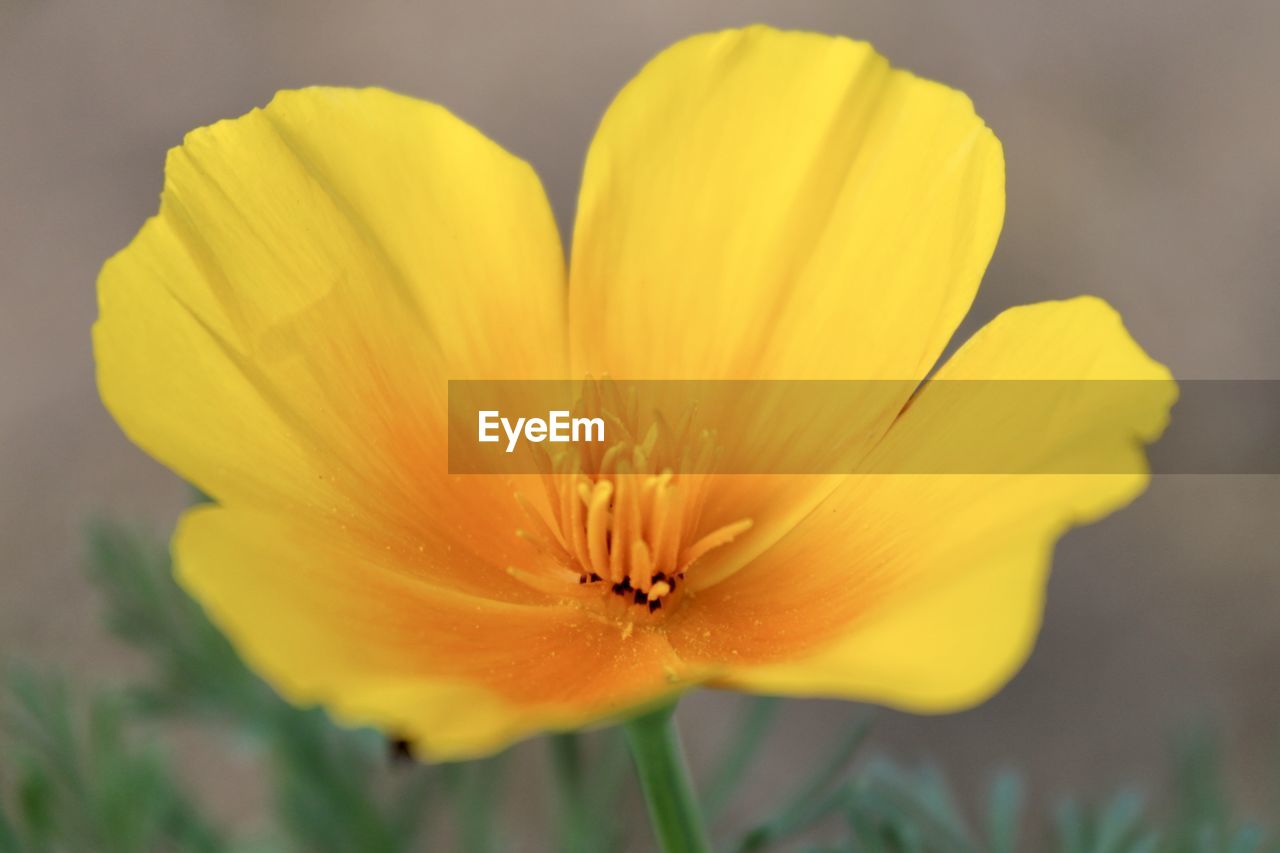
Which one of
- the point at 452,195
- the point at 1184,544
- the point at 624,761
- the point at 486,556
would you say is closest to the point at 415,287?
the point at 452,195

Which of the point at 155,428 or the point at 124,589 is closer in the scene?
the point at 155,428

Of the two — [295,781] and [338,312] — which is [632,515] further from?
[295,781]

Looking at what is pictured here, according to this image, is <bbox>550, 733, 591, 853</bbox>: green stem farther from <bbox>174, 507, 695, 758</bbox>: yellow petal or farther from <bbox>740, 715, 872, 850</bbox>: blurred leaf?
<bbox>174, 507, 695, 758</bbox>: yellow petal

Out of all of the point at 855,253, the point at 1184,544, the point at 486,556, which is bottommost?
the point at 1184,544

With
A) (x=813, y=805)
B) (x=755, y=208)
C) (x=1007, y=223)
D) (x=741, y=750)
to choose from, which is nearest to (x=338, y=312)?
(x=755, y=208)

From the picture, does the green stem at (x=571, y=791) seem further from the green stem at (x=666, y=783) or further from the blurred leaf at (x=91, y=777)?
the green stem at (x=666, y=783)

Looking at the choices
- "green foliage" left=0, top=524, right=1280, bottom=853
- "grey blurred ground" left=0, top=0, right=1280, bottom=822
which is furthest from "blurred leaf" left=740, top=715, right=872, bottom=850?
"grey blurred ground" left=0, top=0, right=1280, bottom=822

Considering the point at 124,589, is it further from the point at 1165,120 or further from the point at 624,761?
the point at 1165,120
